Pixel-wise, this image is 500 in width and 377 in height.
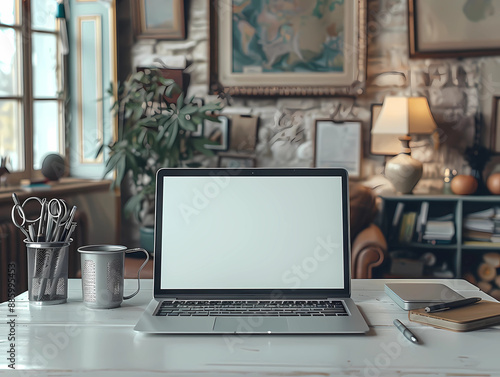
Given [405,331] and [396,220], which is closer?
[405,331]

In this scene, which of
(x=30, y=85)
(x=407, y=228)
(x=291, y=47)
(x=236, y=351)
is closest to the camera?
(x=236, y=351)

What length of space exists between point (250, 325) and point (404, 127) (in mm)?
2649

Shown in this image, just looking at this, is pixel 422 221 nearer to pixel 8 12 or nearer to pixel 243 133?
pixel 243 133

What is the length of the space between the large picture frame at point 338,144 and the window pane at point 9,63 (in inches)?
76.5

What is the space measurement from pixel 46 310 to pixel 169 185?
1.28 feet

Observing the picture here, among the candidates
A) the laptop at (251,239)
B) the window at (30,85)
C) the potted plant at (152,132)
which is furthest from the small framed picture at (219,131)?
the laptop at (251,239)

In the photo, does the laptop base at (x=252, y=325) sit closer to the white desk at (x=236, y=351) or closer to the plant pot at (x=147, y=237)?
the white desk at (x=236, y=351)

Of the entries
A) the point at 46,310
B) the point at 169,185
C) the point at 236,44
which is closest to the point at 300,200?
the point at 169,185

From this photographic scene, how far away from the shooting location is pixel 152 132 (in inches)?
137

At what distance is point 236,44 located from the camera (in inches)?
155

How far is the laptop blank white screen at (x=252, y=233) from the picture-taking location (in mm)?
1303

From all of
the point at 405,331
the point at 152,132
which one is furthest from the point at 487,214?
the point at 405,331

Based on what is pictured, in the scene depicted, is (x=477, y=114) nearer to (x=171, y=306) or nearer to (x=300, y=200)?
(x=300, y=200)

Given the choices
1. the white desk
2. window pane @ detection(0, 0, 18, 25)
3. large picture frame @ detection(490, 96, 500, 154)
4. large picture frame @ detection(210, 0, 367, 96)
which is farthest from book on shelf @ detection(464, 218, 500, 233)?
window pane @ detection(0, 0, 18, 25)
